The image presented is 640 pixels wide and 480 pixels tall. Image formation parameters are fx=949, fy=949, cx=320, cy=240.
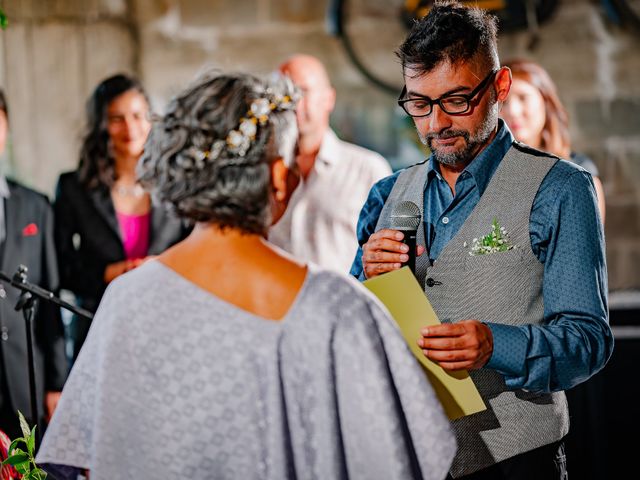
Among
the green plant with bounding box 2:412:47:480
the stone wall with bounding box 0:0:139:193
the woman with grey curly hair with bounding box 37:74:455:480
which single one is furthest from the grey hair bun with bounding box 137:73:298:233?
the stone wall with bounding box 0:0:139:193

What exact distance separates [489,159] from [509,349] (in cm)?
43

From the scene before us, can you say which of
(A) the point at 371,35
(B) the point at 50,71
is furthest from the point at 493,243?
(B) the point at 50,71

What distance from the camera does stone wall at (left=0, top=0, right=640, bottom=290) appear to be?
425cm

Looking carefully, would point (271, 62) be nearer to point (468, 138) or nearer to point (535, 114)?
point (535, 114)

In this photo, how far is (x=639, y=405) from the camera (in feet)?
12.3

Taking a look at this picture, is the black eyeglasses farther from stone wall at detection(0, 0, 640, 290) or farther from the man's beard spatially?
stone wall at detection(0, 0, 640, 290)

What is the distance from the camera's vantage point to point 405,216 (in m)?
1.81

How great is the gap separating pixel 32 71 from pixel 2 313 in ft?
5.24

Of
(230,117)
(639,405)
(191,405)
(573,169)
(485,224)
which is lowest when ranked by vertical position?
(639,405)

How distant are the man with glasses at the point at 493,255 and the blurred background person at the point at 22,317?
1.77 metres

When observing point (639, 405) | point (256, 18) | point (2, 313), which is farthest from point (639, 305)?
point (2, 313)

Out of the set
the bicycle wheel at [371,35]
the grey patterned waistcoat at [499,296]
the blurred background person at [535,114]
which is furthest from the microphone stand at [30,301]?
the bicycle wheel at [371,35]

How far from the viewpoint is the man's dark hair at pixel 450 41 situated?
74.6 inches

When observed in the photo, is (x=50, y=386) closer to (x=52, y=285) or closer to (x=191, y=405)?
(x=52, y=285)
